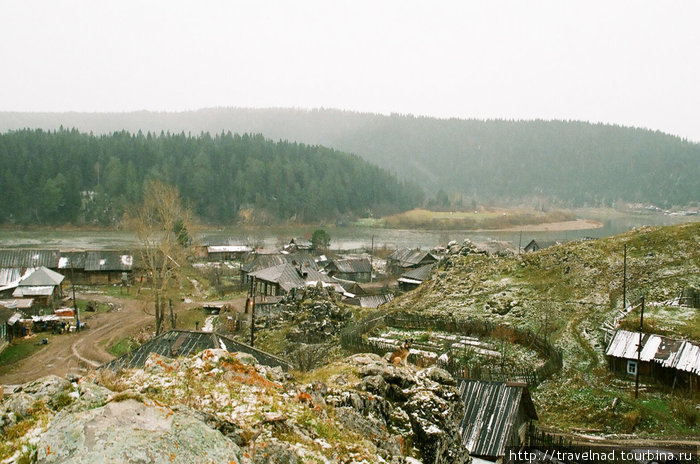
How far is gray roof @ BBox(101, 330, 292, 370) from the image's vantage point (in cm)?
1673

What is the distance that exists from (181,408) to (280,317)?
26.7 m

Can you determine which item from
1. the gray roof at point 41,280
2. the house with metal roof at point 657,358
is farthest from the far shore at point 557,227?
the house with metal roof at point 657,358

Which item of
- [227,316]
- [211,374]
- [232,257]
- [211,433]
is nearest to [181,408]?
[211,433]

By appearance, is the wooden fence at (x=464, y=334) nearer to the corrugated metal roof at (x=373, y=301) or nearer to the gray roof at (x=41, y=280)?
the corrugated metal roof at (x=373, y=301)

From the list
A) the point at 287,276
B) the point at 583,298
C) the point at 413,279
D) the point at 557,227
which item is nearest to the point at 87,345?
the point at 287,276

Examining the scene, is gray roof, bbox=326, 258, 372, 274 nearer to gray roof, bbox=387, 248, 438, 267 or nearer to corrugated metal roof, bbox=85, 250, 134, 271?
gray roof, bbox=387, 248, 438, 267

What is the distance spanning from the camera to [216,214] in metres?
128

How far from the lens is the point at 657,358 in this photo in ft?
65.9

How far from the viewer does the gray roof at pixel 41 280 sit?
42906 mm

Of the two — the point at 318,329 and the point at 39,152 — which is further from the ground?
the point at 39,152

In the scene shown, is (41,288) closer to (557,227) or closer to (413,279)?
(413,279)

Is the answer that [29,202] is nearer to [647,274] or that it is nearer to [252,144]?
[252,144]

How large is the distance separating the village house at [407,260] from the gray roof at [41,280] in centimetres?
3936

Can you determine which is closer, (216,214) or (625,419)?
(625,419)
